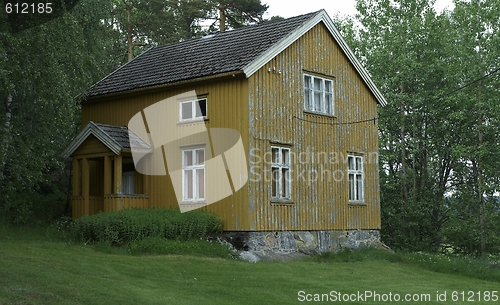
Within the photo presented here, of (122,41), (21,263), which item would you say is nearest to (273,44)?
(21,263)

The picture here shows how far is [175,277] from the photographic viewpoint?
18.1 metres

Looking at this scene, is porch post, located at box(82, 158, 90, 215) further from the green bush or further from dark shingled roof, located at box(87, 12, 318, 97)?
dark shingled roof, located at box(87, 12, 318, 97)

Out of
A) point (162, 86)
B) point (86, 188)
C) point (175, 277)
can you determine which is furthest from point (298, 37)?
point (175, 277)

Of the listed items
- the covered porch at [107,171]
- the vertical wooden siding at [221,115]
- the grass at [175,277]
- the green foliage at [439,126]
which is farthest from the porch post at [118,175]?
the green foliage at [439,126]

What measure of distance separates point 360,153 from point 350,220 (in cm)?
277

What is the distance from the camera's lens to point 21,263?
17.6m

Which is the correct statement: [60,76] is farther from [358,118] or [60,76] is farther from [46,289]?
[358,118]

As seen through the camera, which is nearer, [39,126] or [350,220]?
[39,126]

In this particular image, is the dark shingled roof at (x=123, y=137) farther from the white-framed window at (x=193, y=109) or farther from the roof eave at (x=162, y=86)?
the white-framed window at (x=193, y=109)

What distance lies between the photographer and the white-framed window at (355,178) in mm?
28375

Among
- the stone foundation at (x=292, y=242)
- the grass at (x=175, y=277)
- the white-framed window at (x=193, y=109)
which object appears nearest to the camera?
the grass at (x=175, y=277)

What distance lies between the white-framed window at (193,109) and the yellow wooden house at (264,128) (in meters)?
0.04

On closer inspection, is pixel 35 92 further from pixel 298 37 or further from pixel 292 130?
pixel 298 37

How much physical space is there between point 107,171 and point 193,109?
142 inches
